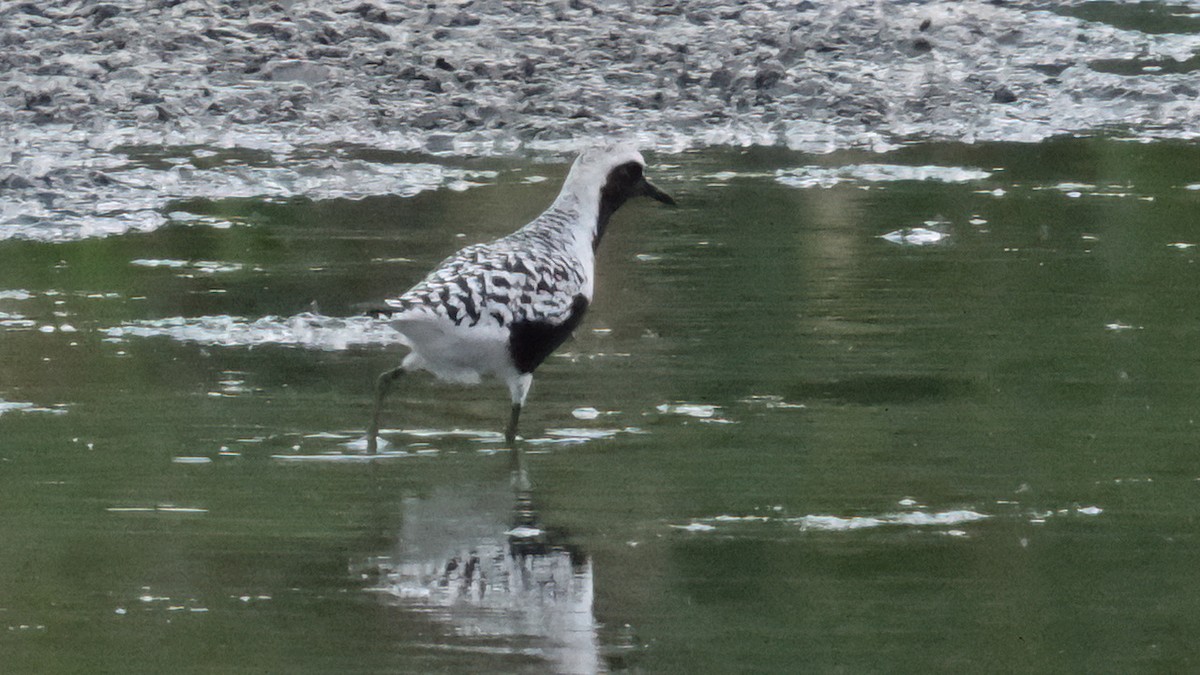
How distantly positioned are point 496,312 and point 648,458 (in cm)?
79

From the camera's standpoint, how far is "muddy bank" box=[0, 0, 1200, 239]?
13523 millimetres

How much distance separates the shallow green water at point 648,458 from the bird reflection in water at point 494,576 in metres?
0.02

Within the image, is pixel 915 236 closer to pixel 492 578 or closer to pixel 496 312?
pixel 496 312

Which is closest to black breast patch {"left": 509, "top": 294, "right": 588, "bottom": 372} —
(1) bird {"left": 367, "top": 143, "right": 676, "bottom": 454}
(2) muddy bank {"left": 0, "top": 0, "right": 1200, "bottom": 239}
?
(1) bird {"left": 367, "top": 143, "right": 676, "bottom": 454}

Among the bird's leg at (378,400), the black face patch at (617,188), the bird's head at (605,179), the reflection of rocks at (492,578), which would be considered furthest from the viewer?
the black face patch at (617,188)

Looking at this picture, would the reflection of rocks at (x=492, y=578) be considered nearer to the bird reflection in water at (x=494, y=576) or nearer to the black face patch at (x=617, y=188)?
the bird reflection in water at (x=494, y=576)

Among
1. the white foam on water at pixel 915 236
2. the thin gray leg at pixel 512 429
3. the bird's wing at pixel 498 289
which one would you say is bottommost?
the white foam on water at pixel 915 236

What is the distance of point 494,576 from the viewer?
595 cm

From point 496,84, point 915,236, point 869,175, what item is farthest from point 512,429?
point 496,84

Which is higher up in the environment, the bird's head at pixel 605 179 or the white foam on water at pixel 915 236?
the bird's head at pixel 605 179

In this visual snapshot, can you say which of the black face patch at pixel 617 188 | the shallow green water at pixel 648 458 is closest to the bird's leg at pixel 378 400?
the shallow green water at pixel 648 458

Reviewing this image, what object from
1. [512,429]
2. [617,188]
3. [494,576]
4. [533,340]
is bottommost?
[512,429]

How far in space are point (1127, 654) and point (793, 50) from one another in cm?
1179

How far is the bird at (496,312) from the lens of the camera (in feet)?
24.4
